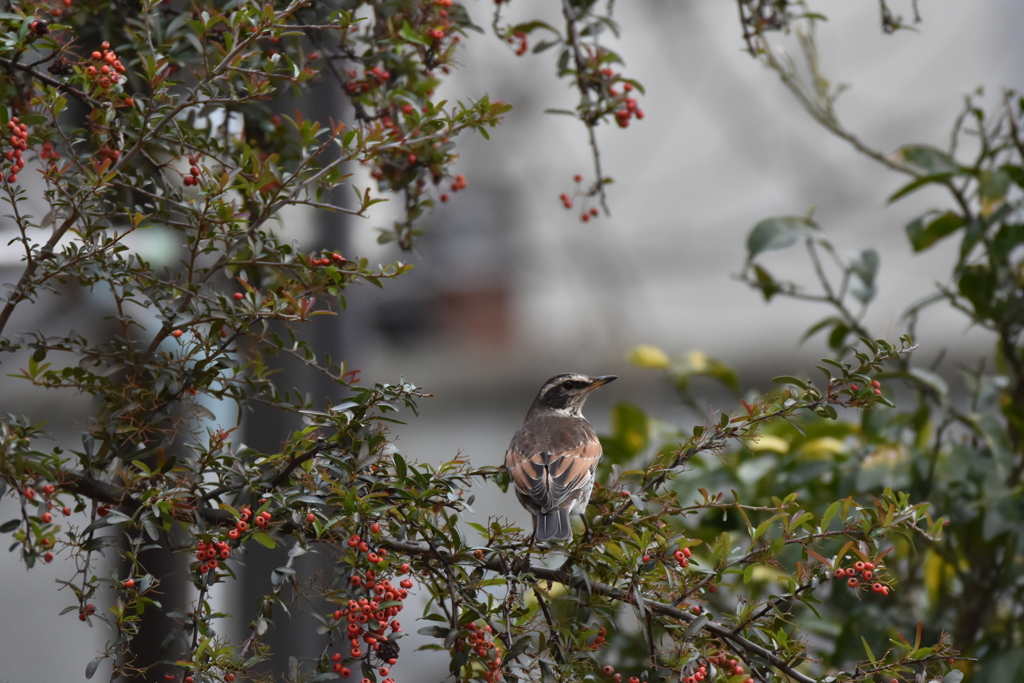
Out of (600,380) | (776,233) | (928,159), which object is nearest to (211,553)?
(600,380)

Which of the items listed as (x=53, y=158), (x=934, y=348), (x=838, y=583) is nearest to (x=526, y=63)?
(x=838, y=583)

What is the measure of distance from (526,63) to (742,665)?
14.3 ft

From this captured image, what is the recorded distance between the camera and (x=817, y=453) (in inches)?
102

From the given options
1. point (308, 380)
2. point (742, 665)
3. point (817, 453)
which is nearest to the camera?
point (742, 665)

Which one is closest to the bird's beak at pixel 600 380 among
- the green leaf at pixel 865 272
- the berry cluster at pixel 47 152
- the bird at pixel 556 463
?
the bird at pixel 556 463

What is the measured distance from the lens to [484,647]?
1.16 metres

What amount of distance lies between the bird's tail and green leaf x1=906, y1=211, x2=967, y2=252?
1225 mm

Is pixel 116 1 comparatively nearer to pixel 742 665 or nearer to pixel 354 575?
pixel 354 575

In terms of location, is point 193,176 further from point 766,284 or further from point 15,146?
point 766,284

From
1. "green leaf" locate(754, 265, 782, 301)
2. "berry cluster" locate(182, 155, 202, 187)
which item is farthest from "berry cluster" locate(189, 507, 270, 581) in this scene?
"green leaf" locate(754, 265, 782, 301)

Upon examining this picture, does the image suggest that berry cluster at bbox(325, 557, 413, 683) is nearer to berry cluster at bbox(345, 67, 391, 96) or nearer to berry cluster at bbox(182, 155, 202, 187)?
berry cluster at bbox(182, 155, 202, 187)

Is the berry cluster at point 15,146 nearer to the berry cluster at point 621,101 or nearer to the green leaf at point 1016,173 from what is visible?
the berry cluster at point 621,101

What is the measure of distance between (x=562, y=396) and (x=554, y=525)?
0.78m

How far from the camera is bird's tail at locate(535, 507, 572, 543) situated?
162 centimetres
